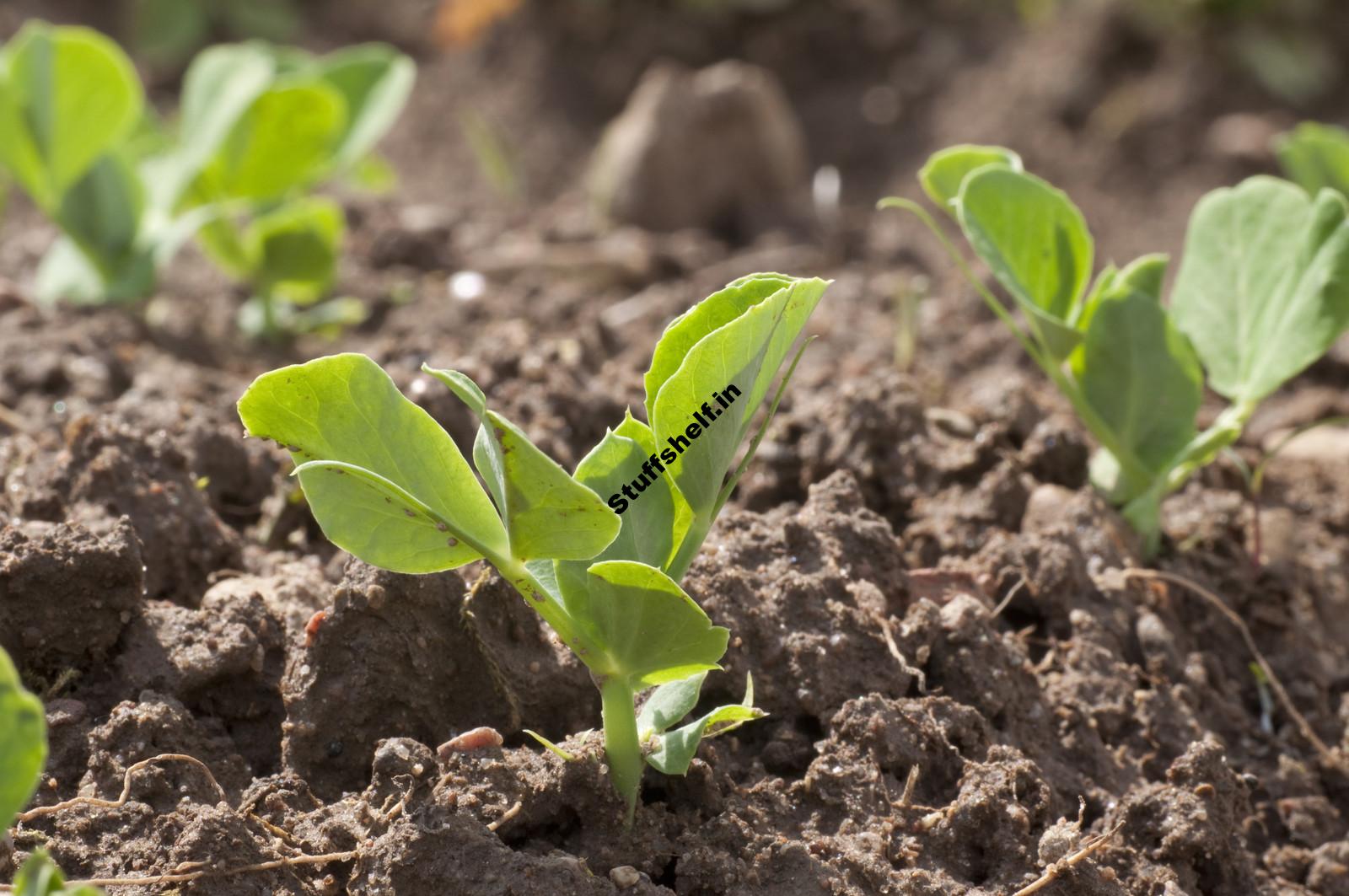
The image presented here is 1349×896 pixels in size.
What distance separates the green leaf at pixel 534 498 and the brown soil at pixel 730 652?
0.25m

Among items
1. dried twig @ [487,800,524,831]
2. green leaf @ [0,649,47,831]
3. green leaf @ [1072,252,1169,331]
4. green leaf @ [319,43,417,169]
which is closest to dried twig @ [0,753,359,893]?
dried twig @ [487,800,524,831]

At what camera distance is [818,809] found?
4.64 ft

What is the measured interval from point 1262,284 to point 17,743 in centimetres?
162

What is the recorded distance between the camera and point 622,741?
4.26 feet

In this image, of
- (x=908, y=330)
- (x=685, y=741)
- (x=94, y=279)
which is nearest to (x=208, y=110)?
(x=94, y=279)

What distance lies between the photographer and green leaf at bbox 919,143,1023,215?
181cm

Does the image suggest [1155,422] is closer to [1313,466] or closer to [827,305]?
[1313,466]

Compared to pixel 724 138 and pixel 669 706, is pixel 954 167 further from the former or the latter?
pixel 724 138

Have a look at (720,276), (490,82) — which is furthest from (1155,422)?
(490,82)

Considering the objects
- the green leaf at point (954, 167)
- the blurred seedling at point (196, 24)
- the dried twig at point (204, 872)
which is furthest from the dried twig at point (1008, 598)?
the blurred seedling at point (196, 24)

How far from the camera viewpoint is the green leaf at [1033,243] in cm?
172

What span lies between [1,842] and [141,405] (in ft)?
3.16

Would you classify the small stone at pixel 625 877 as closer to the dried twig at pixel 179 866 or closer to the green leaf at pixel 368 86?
the dried twig at pixel 179 866

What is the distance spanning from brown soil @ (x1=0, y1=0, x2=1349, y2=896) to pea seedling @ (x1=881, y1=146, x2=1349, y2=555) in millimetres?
145
